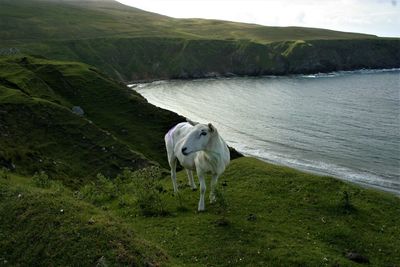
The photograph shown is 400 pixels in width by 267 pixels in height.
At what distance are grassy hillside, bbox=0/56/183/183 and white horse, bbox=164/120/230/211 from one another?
52.5 feet

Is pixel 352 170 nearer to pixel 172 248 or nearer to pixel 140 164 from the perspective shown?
pixel 140 164

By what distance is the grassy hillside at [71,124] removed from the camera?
131 feet

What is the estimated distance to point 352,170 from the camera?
58.9m

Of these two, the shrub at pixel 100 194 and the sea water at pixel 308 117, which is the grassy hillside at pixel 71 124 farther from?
the sea water at pixel 308 117

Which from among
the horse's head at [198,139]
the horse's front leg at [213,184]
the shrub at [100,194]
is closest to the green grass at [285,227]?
the horse's front leg at [213,184]

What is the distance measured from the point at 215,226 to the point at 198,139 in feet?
13.2

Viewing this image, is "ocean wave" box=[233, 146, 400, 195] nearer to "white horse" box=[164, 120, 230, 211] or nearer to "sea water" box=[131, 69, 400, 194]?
"sea water" box=[131, 69, 400, 194]

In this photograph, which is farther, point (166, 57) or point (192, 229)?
point (166, 57)

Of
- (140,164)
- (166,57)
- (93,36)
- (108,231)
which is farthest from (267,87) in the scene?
(108,231)

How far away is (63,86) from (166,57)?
132 meters

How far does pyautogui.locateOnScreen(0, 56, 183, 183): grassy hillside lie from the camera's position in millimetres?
39812

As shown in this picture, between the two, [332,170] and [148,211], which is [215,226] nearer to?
[148,211]

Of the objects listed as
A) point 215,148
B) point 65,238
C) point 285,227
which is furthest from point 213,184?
point 65,238

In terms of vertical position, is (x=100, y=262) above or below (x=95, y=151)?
above
